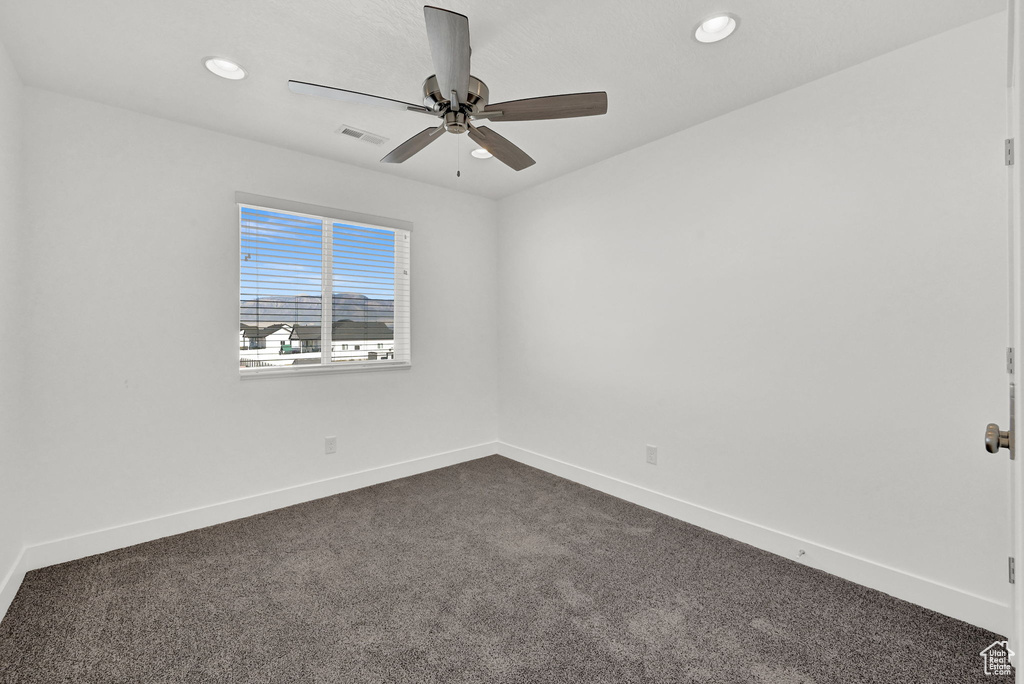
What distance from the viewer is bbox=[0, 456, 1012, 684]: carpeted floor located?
1.64 metres

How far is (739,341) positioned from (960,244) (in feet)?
3.28

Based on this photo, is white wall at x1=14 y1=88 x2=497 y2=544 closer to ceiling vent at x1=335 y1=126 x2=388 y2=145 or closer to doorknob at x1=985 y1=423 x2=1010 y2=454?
ceiling vent at x1=335 y1=126 x2=388 y2=145

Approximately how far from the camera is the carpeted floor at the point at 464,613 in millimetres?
1643

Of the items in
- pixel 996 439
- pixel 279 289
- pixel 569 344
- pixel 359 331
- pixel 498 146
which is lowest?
pixel 996 439

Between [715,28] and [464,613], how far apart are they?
2679 millimetres

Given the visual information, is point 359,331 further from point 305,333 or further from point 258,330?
point 258,330

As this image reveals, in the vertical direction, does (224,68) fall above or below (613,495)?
above

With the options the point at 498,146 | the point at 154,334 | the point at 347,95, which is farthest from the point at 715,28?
the point at 154,334

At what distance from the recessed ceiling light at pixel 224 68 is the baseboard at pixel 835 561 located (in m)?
3.27

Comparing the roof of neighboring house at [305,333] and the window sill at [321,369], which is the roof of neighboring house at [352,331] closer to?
the roof of neighboring house at [305,333]

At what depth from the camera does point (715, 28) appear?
1.91m

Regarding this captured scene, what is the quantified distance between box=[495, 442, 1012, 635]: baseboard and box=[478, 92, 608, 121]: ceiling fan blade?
7.64 ft

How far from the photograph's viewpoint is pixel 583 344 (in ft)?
11.7

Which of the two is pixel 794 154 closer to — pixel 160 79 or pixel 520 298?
pixel 520 298
